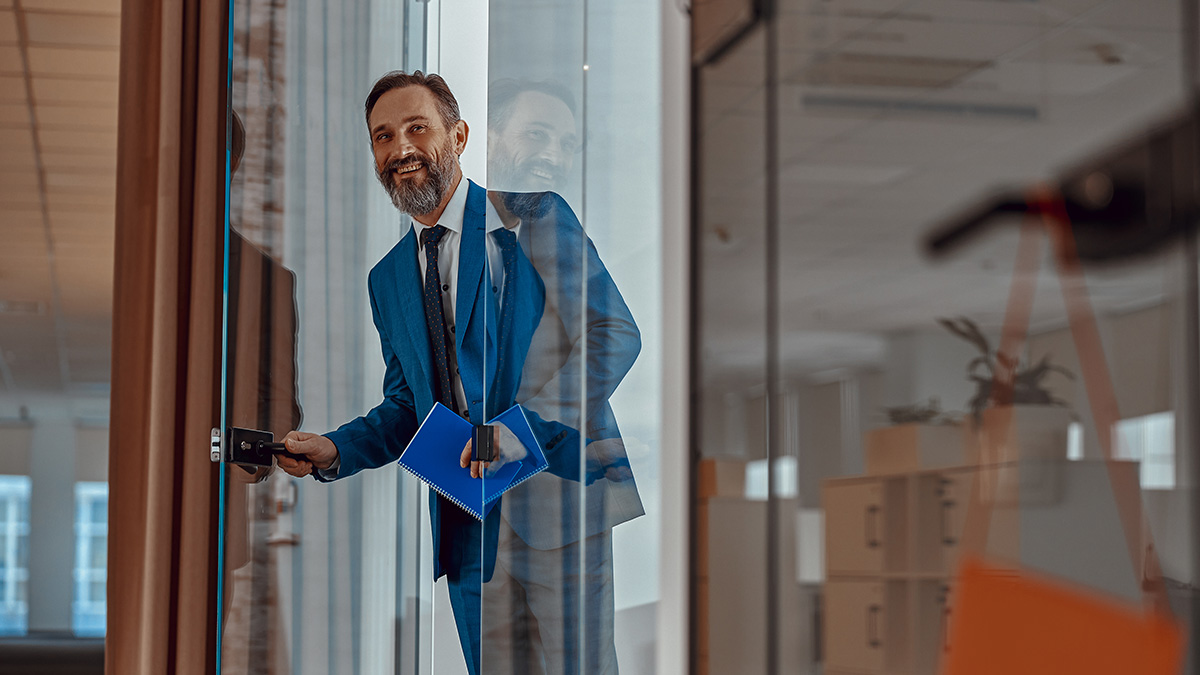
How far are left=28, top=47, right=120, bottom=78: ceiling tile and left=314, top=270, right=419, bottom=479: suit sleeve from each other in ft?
9.06

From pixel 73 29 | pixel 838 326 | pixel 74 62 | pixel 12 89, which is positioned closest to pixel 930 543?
pixel 838 326

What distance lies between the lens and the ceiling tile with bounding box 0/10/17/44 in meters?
3.66

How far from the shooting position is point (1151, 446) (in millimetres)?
336

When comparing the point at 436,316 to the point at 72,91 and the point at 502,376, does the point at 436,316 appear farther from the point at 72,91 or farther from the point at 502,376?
the point at 72,91

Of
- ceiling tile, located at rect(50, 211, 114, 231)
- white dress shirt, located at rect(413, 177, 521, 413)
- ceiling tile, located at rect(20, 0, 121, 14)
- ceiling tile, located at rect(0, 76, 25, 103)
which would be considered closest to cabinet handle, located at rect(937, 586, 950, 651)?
white dress shirt, located at rect(413, 177, 521, 413)

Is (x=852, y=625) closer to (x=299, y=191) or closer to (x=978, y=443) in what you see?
(x=978, y=443)

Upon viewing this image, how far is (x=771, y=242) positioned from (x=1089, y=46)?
0.22 meters

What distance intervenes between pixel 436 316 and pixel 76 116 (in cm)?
362

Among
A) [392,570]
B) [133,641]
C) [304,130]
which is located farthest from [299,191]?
[133,641]

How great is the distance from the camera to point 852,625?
482 mm

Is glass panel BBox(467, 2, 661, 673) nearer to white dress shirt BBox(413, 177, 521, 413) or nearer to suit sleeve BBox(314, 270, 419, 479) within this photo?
white dress shirt BBox(413, 177, 521, 413)

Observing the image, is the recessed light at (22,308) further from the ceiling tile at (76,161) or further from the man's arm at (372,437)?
the man's arm at (372,437)

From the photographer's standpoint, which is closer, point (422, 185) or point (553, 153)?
point (553, 153)

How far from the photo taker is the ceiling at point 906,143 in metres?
0.36
